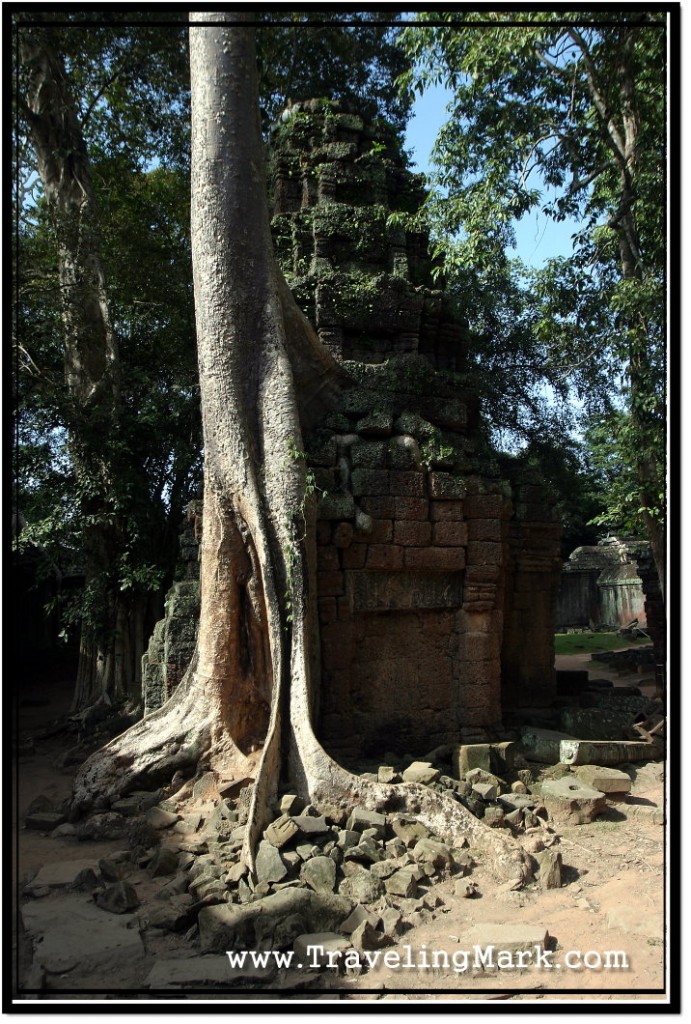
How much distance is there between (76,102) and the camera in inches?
396

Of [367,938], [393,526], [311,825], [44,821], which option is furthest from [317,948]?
[393,526]

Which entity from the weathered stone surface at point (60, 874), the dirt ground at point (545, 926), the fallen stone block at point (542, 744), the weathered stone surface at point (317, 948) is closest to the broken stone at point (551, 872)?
the dirt ground at point (545, 926)

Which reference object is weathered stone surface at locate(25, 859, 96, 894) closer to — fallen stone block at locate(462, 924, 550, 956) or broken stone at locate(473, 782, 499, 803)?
fallen stone block at locate(462, 924, 550, 956)

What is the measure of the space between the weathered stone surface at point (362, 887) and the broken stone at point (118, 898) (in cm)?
108

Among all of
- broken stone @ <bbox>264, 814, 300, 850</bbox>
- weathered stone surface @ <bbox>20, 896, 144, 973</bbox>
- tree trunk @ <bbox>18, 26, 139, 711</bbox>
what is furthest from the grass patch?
weathered stone surface @ <bbox>20, 896, 144, 973</bbox>

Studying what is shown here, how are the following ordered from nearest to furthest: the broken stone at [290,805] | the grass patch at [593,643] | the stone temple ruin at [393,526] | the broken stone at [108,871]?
the broken stone at [108,871]
the broken stone at [290,805]
the stone temple ruin at [393,526]
the grass patch at [593,643]

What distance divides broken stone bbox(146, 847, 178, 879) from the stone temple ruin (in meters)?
1.50

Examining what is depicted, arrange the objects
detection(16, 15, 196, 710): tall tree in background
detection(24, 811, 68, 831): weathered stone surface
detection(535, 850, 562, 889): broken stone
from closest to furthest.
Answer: detection(535, 850, 562, 889): broken stone, detection(24, 811, 68, 831): weathered stone surface, detection(16, 15, 196, 710): tall tree in background

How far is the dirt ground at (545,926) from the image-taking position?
10.2 feet

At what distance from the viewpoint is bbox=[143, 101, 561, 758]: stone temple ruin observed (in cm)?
575

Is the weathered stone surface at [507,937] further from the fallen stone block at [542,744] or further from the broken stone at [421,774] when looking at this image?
the fallen stone block at [542,744]

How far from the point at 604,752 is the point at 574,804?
39.0 inches

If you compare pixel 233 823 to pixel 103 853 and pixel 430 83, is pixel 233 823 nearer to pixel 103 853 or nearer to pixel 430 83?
pixel 103 853
